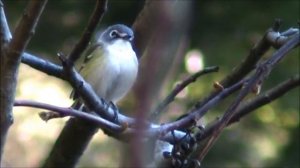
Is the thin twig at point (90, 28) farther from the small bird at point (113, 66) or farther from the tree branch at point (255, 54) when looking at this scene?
the small bird at point (113, 66)

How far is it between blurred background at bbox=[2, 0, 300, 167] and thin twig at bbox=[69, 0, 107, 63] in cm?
265

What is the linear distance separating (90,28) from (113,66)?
1598 mm

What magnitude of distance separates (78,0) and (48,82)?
52 centimetres

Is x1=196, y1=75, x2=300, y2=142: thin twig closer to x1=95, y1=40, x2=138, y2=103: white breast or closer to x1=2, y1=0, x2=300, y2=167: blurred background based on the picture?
x1=95, y1=40, x2=138, y2=103: white breast

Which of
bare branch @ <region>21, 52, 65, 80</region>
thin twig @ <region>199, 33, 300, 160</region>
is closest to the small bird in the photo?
bare branch @ <region>21, 52, 65, 80</region>

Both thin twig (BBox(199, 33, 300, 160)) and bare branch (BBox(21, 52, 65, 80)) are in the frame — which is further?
bare branch (BBox(21, 52, 65, 80))

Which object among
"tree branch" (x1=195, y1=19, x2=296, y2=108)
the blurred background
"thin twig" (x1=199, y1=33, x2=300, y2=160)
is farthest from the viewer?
the blurred background

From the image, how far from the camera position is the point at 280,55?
94 cm

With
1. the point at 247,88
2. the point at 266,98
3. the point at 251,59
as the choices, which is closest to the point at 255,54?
the point at 251,59

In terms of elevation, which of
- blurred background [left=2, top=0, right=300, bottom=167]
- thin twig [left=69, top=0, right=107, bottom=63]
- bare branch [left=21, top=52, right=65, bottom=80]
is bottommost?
blurred background [left=2, top=0, right=300, bottom=167]

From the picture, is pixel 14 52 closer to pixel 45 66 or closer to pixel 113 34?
pixel 45 66

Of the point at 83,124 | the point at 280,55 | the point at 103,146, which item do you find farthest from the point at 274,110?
the point at 280,55

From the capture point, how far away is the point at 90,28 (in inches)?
50.5

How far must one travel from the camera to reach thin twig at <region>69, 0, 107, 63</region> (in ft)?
4.11
